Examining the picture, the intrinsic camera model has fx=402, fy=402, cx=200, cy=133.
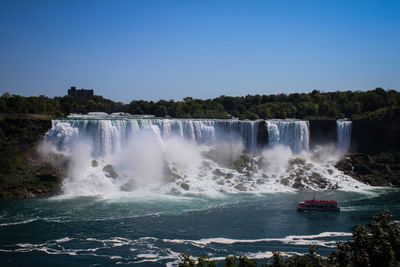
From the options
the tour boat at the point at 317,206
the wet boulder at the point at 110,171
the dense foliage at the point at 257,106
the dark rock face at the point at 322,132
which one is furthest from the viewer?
the dense foliage at the point at 257,106

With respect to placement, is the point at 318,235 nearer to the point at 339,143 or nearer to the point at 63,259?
the point at 63,259

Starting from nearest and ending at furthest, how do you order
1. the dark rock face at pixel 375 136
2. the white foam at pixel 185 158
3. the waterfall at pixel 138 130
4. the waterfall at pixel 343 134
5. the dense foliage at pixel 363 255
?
1. the dense foliage at pixel 363 255
2. the white foam at pixel 185 158
3. the waterfall at pixel 138 130
4. the dark rock face at pixel 375 136
5. the waterfall at pixel 343 134

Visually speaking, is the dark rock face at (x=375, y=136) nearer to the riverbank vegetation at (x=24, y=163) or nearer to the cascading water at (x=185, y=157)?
the cascading water at (x=185, y=157)

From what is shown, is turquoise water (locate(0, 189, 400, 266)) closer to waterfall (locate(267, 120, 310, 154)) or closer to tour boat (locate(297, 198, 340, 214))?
tour boat (locate(297, 198, 340, 214))

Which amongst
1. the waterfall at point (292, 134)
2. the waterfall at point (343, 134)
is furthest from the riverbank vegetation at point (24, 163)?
the waterfall at point (343, 134)

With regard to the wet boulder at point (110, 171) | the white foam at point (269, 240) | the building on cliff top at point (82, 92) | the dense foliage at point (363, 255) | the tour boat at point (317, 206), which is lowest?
the white foam at point (269, 240)

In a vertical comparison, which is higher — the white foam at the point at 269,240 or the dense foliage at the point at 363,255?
the dense foliage at the point at 363,255

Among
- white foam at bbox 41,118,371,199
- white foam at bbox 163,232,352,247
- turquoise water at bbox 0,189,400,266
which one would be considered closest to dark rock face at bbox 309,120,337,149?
white foam at bbox 41,118,371,199

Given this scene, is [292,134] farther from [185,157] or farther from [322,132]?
[185,157]
